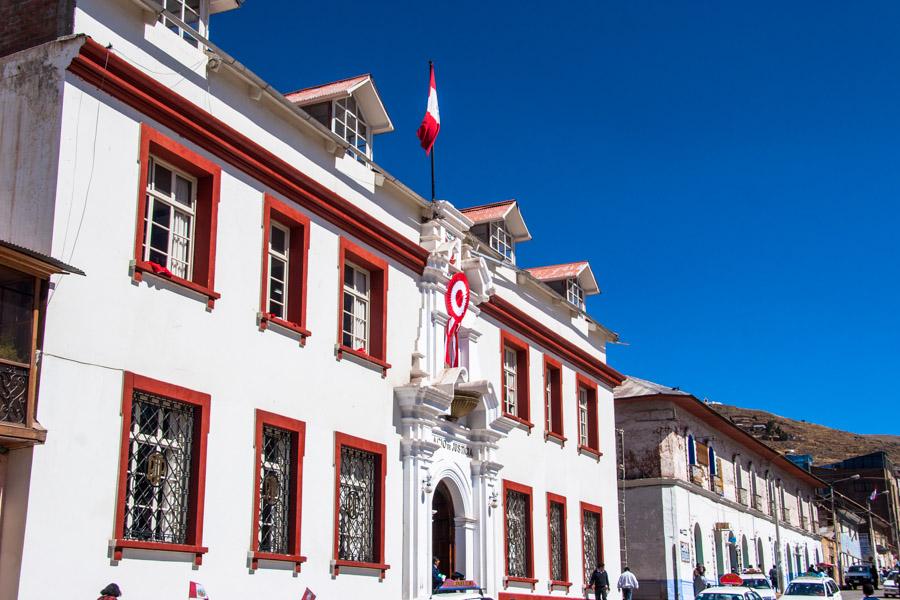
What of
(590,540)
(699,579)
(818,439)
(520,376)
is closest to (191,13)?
(520,376)

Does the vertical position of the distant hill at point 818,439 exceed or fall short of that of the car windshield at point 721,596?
it exceeds it

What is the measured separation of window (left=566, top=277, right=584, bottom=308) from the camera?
30875mm

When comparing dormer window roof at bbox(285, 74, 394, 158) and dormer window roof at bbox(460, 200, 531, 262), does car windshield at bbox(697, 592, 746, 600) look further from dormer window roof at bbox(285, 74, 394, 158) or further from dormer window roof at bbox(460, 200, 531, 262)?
dormer window roof at bbox(285, 74, 394, 158)

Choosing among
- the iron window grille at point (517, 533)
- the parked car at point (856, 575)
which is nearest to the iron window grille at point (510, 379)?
the iron window grille at point (517, 533)

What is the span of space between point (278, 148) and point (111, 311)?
4975 millimetres

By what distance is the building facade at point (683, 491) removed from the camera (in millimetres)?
36562

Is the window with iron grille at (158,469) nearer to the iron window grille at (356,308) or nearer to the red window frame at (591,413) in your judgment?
the iron window grille at (356,308)

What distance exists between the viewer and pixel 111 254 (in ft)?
46.8

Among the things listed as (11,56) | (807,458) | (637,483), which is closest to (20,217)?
(11,56)

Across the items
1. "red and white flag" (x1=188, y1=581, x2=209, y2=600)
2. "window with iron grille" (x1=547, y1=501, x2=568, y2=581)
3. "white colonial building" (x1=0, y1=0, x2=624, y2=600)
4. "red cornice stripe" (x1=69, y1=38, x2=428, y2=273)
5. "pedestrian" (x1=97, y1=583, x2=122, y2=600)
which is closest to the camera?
"pedestrian" (x1=97, y1=583, x2=122, y2=600)

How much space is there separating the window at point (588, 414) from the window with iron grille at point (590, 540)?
1.79 m

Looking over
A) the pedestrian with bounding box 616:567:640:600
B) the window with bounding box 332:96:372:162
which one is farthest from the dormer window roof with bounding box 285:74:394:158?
the pedestrian with bounding box 616:567:640:600

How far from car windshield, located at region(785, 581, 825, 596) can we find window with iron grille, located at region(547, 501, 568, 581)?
7.36 metres

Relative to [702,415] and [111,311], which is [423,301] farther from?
[702,415]
